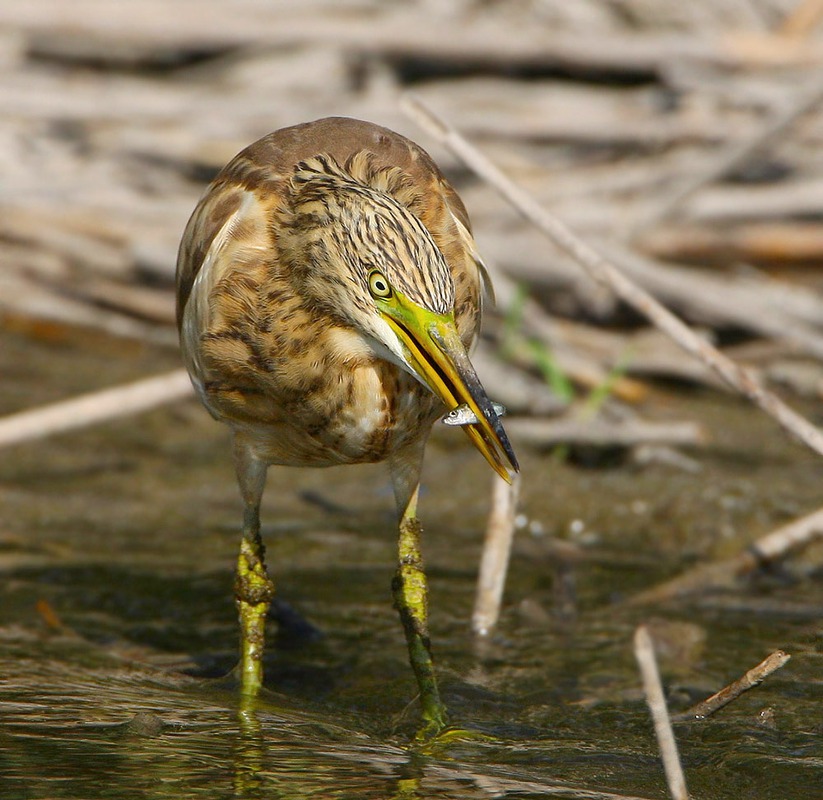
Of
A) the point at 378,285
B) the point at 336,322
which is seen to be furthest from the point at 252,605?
the point at 378,285

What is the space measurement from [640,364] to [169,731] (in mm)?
4496

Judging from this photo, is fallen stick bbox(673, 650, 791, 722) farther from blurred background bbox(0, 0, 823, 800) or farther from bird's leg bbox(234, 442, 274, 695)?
bird's leg bbox(234, 442, 274, 695)

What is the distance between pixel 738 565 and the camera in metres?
5.27

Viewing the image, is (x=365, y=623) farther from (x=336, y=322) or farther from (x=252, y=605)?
(x=336, y=322)

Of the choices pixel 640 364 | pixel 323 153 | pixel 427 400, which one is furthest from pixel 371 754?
pixel 640 364

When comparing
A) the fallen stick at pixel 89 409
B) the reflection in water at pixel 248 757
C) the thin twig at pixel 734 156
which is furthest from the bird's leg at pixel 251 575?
the thin twig at pixel 734 156

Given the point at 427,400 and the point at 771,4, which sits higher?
the point at 771,4

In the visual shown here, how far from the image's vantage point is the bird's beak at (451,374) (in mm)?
3396

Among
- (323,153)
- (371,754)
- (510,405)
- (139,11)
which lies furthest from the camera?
(139,11)

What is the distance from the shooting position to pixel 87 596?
17.2 ft

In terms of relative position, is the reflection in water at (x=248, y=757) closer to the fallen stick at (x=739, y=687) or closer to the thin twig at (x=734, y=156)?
the fallen stick at (x=739, y=687)

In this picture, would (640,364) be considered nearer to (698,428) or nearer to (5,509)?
(698,428)

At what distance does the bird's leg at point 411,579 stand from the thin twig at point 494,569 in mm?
293

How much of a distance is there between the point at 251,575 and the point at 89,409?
Result: 4.61 feet
